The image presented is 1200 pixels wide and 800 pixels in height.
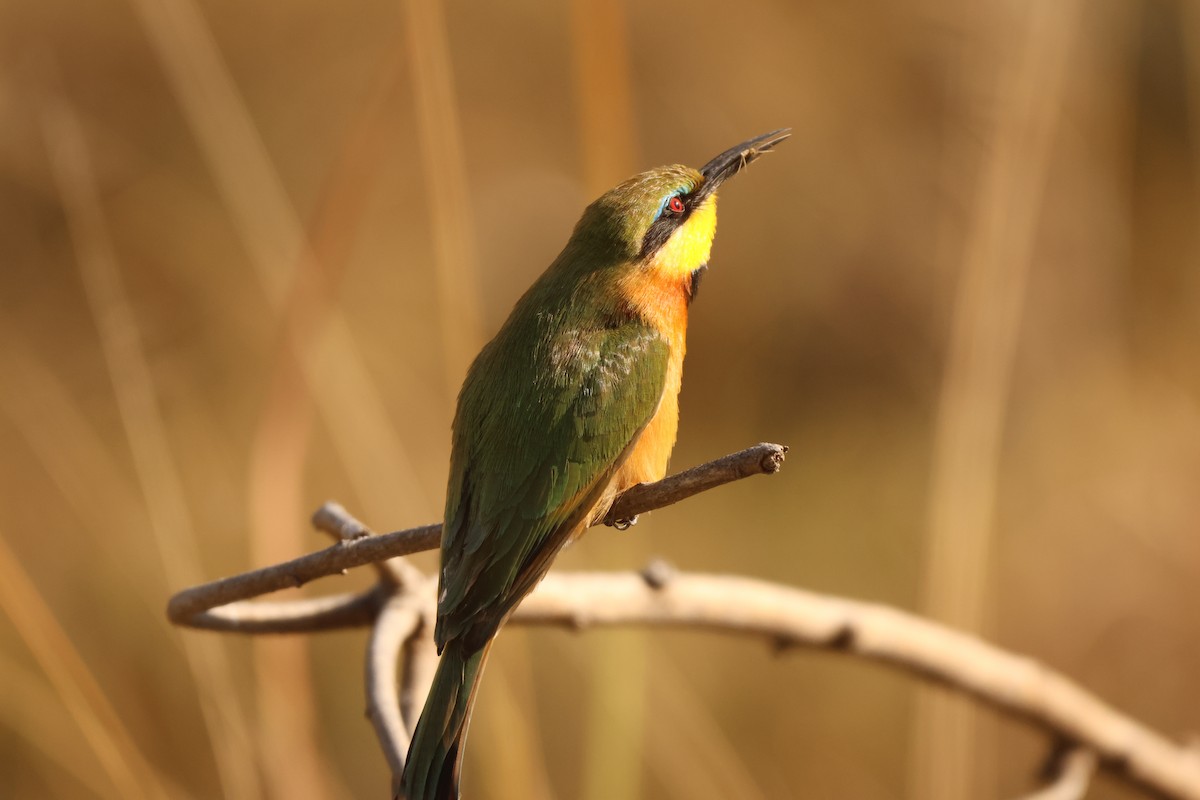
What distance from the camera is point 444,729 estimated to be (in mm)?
1602

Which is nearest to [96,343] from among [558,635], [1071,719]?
[558,635]

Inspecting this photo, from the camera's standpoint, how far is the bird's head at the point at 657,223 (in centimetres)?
237

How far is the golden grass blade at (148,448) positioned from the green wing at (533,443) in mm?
440

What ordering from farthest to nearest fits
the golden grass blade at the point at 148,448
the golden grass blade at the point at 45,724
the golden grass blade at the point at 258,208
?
1. the golden grass blade at the point at 45,724
2. the golden grass blade at the point at 258,208
3. the golden grass blade at the point at 148,448

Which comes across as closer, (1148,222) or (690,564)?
(690,564)

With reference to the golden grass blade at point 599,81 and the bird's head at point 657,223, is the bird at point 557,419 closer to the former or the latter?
the bird's head at point 657,223

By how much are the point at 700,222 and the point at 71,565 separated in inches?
108

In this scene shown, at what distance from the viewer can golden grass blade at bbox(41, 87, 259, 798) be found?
194cm

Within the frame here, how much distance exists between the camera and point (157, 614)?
134 inches

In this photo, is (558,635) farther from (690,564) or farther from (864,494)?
(864,494)

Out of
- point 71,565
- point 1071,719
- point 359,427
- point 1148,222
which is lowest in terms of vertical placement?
point 1071,719

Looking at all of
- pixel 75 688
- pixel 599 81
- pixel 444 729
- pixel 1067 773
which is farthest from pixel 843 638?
pixel 75 688

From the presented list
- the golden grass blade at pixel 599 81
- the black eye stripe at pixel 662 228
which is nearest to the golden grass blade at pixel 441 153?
the golden grass blade at pixel 599 81

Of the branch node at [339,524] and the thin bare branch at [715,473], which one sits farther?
the branch node at [339,524]
